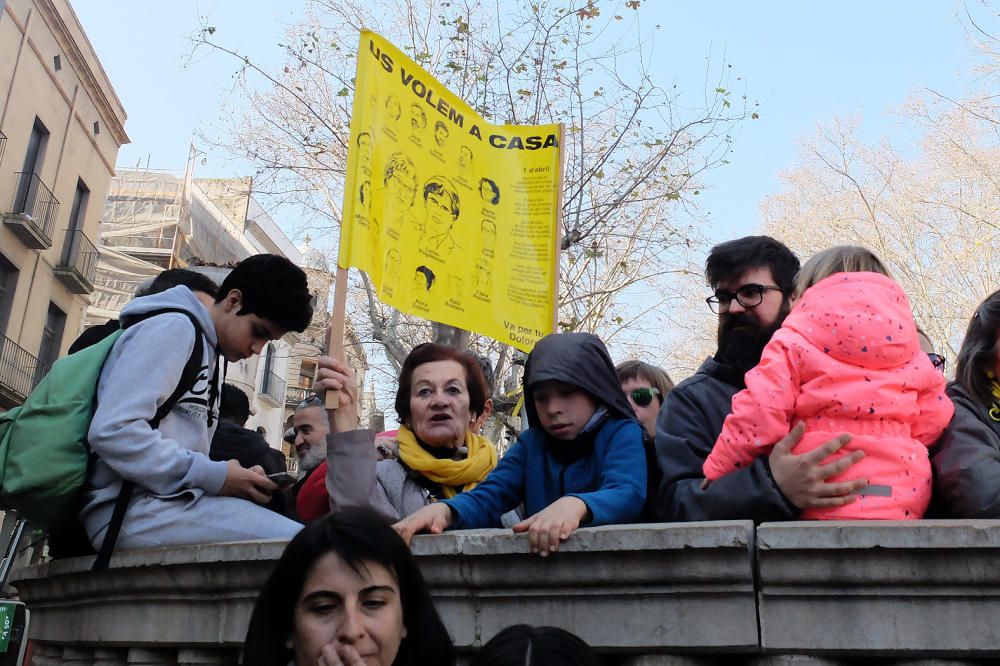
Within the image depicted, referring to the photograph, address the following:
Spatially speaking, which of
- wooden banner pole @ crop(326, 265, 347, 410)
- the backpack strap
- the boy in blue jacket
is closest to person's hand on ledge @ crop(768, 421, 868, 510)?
the boy in blue jacket

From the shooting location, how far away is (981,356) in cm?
314

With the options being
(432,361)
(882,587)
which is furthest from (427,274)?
(882,587)

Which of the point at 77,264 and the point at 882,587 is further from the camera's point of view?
the point at 77,264

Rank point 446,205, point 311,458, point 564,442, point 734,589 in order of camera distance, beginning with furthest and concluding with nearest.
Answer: point 311,458 → point 446,205 → point 564,442 → point 734,589

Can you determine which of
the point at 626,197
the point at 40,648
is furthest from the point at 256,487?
the point at 626,197

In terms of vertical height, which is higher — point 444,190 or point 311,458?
point 444,190

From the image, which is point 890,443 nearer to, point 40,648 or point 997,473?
point 997,473

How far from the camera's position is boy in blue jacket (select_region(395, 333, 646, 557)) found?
9.89 feet

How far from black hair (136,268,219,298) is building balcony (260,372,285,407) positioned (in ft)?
132

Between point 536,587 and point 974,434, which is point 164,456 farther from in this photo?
point 974,434

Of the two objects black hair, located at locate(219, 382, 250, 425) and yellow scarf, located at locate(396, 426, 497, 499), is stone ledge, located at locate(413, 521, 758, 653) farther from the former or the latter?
black hair, located at locate(219, 382, 250, 425)

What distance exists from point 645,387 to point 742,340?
5.64ft

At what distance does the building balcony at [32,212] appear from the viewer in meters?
22.4

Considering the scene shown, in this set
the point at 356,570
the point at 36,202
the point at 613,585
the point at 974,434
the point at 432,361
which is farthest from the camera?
the point at 36,202
